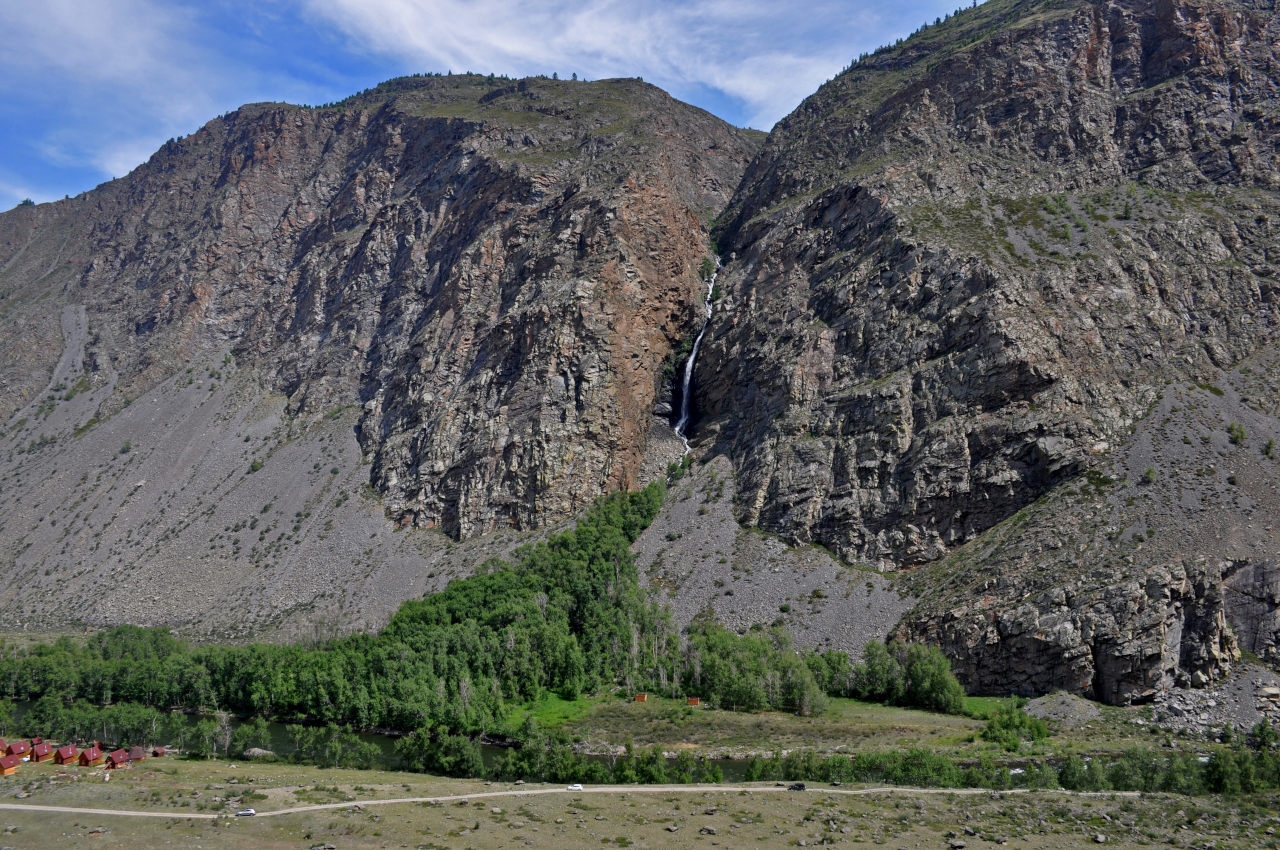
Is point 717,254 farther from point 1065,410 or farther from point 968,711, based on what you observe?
point 968,711

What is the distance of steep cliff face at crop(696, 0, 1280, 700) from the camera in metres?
98.6

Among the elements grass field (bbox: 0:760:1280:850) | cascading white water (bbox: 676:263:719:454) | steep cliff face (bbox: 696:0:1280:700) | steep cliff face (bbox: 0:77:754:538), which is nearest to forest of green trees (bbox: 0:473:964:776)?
grass field (bbox: 0:760:1280:850)

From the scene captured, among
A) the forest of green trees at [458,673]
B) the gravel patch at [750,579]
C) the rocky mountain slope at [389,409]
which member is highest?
the rocky mountain slope at [389,409]

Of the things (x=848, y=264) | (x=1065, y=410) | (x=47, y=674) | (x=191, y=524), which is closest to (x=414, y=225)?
(x=191, y=524)

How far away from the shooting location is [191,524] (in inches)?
5679

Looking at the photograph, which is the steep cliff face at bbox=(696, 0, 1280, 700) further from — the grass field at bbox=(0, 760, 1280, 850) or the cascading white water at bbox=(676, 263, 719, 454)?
the grass field at bbox=(0, 760, 1280, 850)

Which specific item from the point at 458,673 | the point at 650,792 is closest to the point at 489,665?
the point at 458,673

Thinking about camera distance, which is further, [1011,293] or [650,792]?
[1011,293]

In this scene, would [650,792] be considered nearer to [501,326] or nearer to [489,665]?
[489,665]

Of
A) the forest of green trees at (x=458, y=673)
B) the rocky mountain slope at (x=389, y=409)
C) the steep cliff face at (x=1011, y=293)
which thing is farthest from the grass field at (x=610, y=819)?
the rocky mountain slope at (x=389, y=409)

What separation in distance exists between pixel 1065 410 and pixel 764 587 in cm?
4374

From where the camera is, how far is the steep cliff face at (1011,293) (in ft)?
324

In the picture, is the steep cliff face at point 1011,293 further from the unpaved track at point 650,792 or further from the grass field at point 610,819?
the grass field at point 610,819

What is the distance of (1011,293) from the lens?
10969 centimetres
